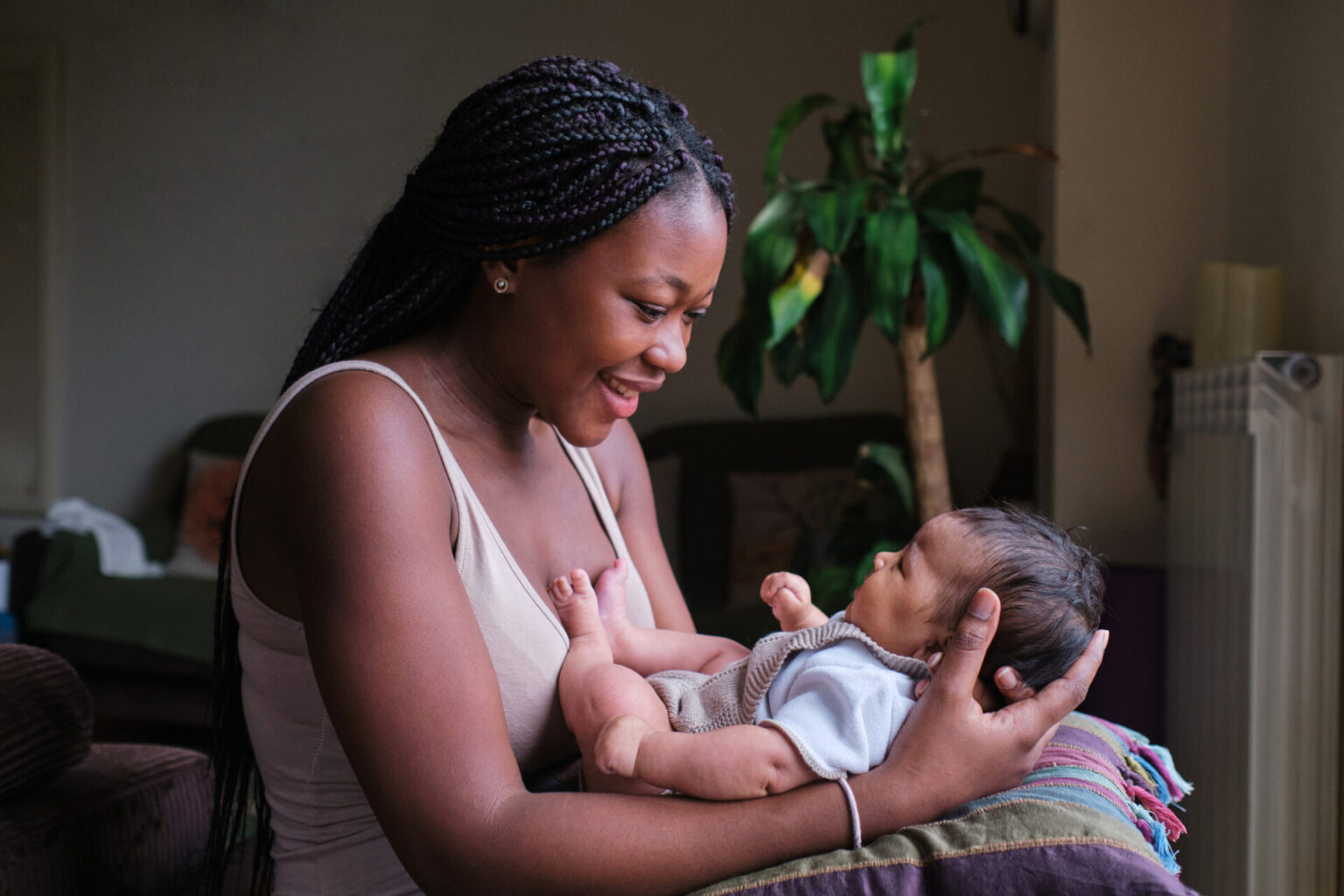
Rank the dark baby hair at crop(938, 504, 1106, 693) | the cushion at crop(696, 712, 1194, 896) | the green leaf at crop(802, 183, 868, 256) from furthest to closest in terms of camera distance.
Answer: the green leaf at crop(802, 183, 868, 256), the dark baby hair at crop(938, 504, 1106, 693), the cushion at crop(696, 712, 1194, 896)

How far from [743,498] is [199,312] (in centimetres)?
277

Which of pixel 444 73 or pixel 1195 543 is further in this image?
pixel 444 73

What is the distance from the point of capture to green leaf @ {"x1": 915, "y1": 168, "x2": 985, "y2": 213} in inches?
87.5

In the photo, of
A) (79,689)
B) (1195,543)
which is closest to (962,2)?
(1195,543)

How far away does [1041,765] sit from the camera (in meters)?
0.94

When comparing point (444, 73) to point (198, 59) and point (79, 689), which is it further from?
point (79, 689)

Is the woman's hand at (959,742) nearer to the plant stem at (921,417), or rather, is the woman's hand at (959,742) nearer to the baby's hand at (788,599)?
the baby's hand at (788,599)

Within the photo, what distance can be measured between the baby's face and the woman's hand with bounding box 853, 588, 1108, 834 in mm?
151

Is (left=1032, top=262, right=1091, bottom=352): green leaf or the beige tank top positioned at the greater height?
(left=1032, top=262, right=1091, bottom=352): green leaf

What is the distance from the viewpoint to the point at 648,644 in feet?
3.74

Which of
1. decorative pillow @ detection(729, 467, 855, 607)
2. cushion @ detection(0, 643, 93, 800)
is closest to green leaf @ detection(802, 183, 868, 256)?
cushion @ detection(0, 643, 93, 800)

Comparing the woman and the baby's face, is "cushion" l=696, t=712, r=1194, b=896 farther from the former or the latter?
the baby's face

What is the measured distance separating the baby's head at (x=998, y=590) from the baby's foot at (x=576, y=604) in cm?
26

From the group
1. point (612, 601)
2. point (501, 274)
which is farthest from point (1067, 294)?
point (501, 274)
